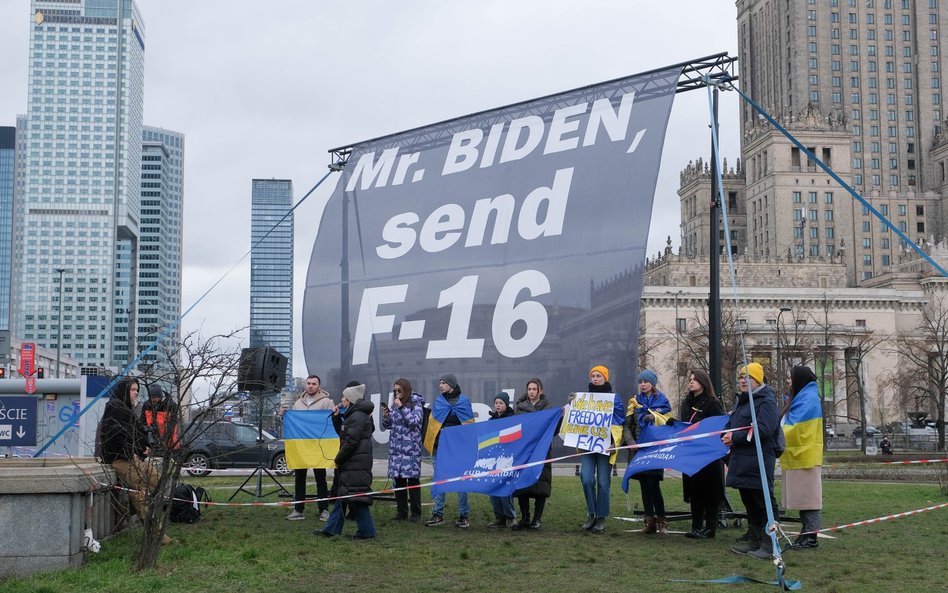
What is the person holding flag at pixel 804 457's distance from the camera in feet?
33.6

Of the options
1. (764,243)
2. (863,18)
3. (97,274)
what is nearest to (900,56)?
(863,18)

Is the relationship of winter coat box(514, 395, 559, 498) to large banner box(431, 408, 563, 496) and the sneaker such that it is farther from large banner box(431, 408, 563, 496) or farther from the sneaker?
the sneaker

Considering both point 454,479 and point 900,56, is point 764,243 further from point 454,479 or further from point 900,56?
point 454,479

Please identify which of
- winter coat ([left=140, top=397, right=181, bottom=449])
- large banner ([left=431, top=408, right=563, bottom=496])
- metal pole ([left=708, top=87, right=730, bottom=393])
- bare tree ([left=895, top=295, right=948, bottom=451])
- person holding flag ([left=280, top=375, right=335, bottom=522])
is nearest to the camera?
winter coat ([left=140, top=397, right=181, bottom=449])

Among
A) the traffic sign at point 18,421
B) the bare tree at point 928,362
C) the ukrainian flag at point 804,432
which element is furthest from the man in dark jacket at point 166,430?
the bare tree at point 928,362

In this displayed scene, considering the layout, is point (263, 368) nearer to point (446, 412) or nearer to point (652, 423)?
point (446, 412)

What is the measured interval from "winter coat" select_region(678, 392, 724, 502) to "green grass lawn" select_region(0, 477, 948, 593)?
546 millimetres

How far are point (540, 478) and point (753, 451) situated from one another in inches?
108

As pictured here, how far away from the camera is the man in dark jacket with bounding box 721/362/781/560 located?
384 inches

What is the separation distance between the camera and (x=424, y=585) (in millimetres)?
8141

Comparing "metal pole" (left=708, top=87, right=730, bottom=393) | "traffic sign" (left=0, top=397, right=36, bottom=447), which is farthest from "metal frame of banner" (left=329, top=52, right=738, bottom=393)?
"traffic sign" (left=0, top=397, right=36, bottom=447)

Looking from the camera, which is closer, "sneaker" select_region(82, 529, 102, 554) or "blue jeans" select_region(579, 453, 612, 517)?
"sneaker" select_region(82, 529, 102, 554)

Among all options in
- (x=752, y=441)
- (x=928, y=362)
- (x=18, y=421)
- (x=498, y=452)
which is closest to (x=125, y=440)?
(x=498, y=452)

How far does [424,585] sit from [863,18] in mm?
147463
